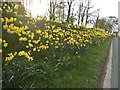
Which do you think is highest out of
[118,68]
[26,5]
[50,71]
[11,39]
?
[26,5]

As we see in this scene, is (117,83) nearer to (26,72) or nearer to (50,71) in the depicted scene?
(50,71)

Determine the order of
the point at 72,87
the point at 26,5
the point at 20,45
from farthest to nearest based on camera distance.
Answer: the point at 26,5, the point at 20,45, the point at 72,87

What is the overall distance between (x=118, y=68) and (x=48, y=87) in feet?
15.0

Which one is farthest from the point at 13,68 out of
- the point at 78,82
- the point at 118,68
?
the point at 118,68

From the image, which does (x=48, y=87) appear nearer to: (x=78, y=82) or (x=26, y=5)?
(x=78, y=82)

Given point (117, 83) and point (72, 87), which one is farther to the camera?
point (117, 83)

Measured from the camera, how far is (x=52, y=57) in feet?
24.4

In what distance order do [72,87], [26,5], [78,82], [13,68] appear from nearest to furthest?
[13,68], [72,87], [78,82], [26,5]

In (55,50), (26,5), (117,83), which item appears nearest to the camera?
(117,83)

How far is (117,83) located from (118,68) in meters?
2.39

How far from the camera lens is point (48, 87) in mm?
5145

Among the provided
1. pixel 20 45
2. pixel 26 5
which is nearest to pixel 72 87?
pixel 20 45

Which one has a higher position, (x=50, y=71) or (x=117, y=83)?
(x=50, y=71)

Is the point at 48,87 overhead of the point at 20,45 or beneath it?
beneath
